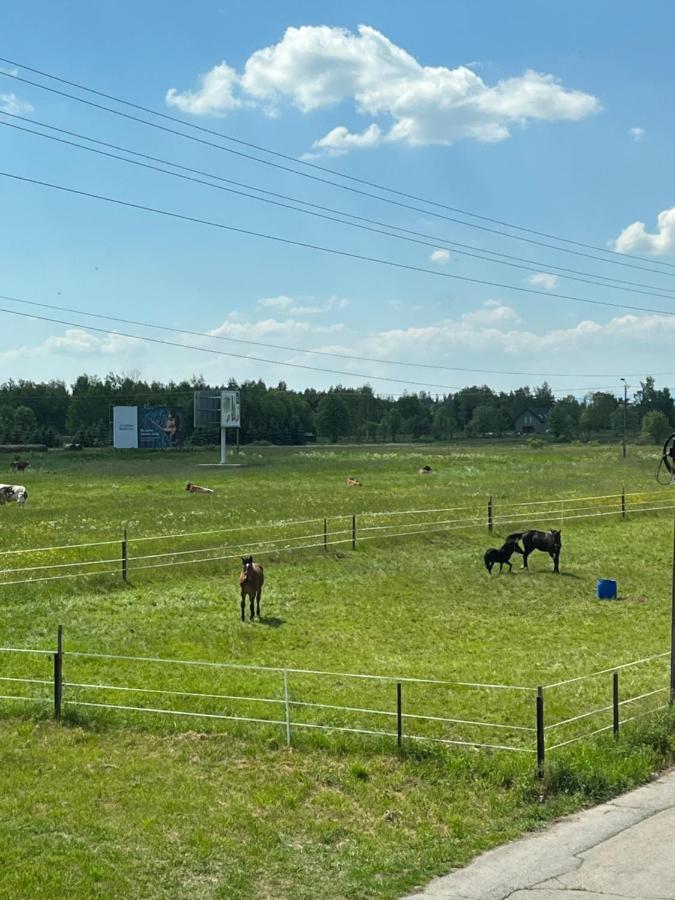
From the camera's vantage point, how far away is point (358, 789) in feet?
38.5

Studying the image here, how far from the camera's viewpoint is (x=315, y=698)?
15.7m

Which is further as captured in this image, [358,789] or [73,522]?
[73,522]

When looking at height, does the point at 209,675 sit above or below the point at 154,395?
below

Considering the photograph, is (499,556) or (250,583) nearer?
(250,583)

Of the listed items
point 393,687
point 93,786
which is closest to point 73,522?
point 393,687

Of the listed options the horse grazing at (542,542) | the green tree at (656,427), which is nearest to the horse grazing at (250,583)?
the horse grazing at (542,542)

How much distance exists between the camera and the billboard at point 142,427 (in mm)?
141625

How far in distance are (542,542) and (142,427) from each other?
117342 mm

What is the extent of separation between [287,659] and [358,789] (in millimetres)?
7119

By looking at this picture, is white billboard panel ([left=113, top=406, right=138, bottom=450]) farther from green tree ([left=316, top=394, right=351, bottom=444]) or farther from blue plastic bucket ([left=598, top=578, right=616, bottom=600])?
blue plastic bucket ([left=598, top=578, right=616, bottom=600])

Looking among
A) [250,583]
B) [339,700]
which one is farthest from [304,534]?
[339,700]

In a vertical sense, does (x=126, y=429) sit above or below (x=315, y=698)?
above

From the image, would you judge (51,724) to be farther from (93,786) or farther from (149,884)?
(149,884)

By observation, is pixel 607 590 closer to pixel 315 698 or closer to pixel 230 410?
pixel 315 698
